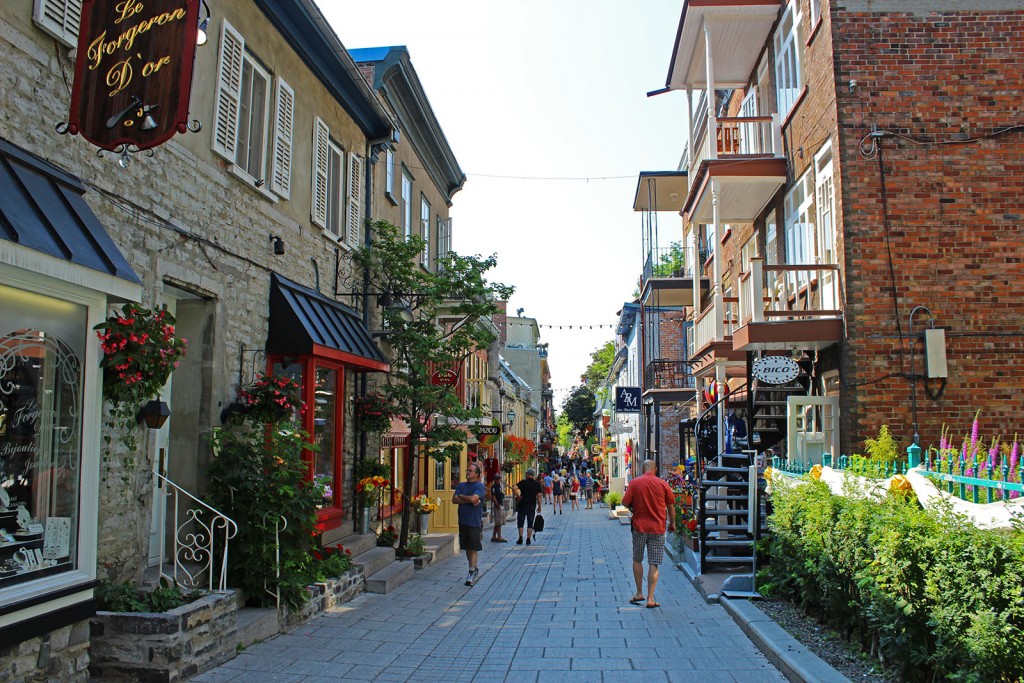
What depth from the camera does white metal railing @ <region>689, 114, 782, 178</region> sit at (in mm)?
14125

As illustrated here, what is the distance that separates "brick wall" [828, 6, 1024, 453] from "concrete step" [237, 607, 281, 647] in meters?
7.31

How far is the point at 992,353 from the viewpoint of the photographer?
10820mm

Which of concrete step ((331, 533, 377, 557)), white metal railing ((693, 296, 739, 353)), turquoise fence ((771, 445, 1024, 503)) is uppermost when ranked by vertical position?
white metal railing ((693, 296, 739, 353))

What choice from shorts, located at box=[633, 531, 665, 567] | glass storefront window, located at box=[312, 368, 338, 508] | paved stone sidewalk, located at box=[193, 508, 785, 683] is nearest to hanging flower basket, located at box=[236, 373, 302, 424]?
glass storefront window, located at box=[312, 368, 338, 508]

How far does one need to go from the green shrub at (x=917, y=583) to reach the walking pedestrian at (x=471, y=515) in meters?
5.17

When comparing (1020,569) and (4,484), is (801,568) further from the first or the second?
(4,484)

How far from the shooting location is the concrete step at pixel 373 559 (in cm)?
1116

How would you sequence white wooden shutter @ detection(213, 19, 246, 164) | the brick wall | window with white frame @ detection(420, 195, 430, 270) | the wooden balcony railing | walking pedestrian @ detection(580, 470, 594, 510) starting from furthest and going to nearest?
walking pedestrian @ detection(580, 470, 594, 510)
the wooden balcony railing
window with white frame @ detection(420, 195, 430, 270)
the brick wall
white wooden shutter @ detection(213, 19, 246, 164)

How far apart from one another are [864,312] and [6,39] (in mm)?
9743

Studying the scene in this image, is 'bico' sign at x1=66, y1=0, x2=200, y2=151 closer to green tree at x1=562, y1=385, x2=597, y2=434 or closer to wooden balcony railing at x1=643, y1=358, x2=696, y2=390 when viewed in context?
wooden balcony railing at x1=643, y1=358, x2=696, y2=390

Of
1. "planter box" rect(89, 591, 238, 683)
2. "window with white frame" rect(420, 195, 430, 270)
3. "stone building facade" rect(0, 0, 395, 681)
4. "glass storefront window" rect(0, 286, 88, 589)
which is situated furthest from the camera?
"window with white frame" rect(420, 195, 430, 270)

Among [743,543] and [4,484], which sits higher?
[4,484]

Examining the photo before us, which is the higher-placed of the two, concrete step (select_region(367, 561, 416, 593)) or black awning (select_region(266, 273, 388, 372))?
black awning (select_region(266, 273, 388, 372))

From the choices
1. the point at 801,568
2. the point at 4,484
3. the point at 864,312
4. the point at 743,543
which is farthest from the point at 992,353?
the point at 4,484
